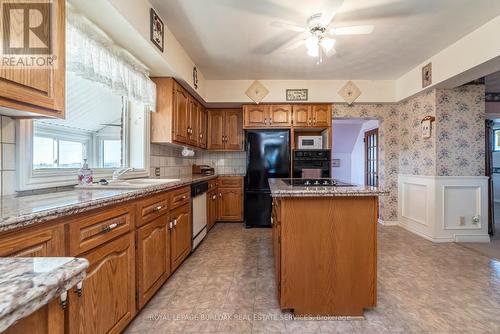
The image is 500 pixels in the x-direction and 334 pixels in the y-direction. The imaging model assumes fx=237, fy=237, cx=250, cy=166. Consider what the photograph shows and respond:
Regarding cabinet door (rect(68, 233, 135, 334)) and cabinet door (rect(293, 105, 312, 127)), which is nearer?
cabinet door (rect(68, 233, 135, 334))

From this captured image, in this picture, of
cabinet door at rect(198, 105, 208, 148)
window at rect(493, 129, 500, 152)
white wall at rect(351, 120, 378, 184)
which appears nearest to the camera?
cabinet door at rect(198, 105, 208, 148)

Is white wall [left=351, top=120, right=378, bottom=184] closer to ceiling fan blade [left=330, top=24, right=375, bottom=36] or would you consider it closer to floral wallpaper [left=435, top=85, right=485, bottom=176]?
floral wallpaper [left=435, top=85, right=485, bottom=176]

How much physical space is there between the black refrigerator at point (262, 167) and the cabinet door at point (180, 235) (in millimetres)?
1540

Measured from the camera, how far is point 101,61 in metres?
1.84

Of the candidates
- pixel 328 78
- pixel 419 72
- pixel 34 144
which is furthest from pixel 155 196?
pixel 419 72

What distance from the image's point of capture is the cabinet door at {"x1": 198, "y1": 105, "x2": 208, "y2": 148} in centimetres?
391

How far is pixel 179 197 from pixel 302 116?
8.62 feet

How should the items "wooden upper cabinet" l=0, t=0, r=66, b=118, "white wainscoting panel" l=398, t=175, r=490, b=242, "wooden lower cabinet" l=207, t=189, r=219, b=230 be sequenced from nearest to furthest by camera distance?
"wooden upper cabinet" l=0, t=0, r=66, b=118 → "white wainscoting panel" l=398, t=175, r=490, b=242 → "wooden lower cabinet" l=207, t=189, r=219, b=230

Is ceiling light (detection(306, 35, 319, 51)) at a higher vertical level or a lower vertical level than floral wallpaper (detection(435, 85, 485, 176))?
higher

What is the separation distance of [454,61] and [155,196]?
3590 mm

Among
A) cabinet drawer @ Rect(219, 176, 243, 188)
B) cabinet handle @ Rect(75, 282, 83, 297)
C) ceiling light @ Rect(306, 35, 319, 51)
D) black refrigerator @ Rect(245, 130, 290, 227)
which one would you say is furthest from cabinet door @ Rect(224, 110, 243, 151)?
cabinet handle @ Rect(75, 282, 83, 297)

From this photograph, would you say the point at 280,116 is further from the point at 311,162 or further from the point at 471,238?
the point at 471,238

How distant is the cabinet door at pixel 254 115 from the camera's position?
409 centimetres

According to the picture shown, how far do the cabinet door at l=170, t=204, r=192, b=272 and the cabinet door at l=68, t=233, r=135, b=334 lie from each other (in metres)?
0.64
